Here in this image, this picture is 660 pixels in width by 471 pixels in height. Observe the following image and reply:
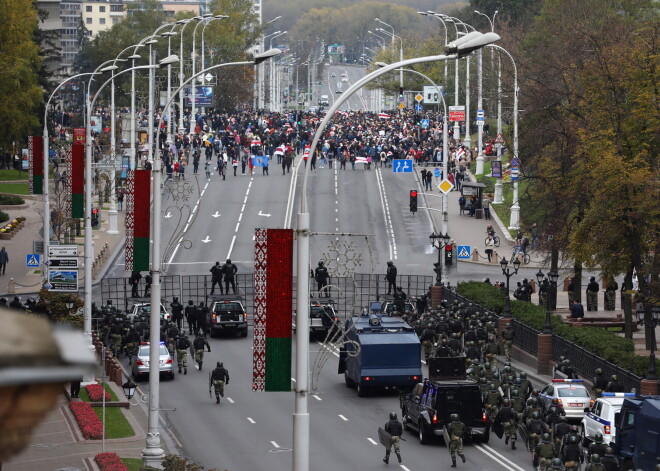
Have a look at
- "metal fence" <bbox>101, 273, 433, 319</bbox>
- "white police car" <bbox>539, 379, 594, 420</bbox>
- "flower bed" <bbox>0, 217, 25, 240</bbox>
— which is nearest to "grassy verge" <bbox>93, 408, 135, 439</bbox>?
"white police car" <bbox>539, 379, 594, 420</bbox>

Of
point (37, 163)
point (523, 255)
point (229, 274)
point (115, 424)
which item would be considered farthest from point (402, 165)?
point (115, 424)

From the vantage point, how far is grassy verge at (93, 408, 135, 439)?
3086 cm

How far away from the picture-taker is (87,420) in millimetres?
30953

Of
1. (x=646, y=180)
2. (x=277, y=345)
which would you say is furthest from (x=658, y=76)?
(x=277, y=345)

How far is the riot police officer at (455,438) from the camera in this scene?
27939 millimetres

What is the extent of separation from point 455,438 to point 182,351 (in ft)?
49.0

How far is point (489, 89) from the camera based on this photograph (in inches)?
3809

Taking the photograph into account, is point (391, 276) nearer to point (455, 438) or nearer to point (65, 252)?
point (65, 252)

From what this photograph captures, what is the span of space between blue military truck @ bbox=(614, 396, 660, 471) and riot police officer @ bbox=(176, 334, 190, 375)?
17.0 m

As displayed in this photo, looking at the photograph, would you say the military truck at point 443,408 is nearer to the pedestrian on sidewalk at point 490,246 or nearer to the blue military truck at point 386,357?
the blue military truck at point 386,357

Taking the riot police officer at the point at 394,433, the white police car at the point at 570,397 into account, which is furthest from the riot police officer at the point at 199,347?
the riot police officer at the point at 394,433

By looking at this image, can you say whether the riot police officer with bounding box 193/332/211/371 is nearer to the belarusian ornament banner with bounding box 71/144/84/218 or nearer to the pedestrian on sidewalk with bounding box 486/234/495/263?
the belarusian ornament banner with bounding box 71/144/84/218

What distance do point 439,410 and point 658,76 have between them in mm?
16757

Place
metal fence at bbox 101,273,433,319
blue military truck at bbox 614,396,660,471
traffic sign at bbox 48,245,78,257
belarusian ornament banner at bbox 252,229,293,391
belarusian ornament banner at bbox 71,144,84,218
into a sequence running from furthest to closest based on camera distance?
metal fence at bbox 101,273,433,319 < belarusian ornament banner at bbox 71,144,84,218 < traffic sign at bbox 48,245,78,257 < blue military truck at bbox 614,396,660,471 < belarusian ornament banner at bbox 252,229,293,391
